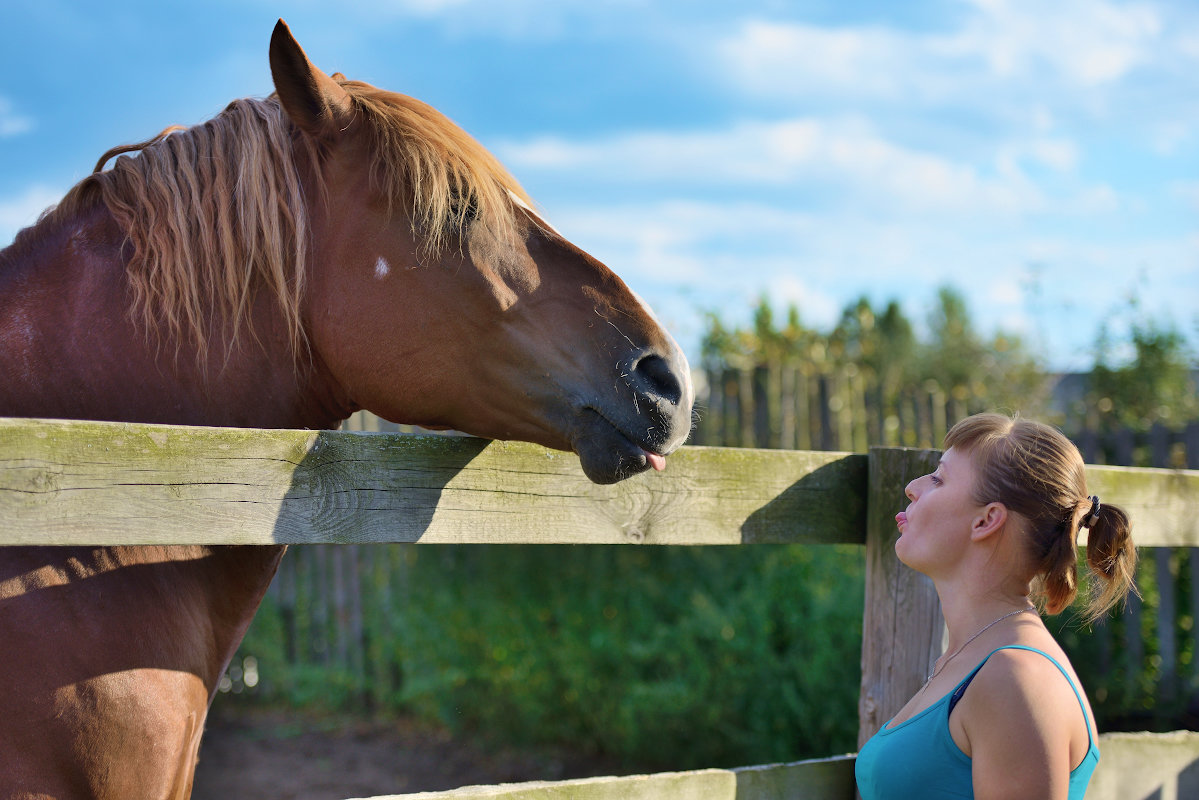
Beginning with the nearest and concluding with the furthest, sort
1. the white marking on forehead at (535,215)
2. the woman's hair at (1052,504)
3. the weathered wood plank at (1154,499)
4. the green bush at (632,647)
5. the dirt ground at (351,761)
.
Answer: the woman's hair at (1052,504)
the white marking on forehead at (535,215)
the weathered wood plank at (1154,499)
the green bush at (632,647)
the dirt ground at (351,761)

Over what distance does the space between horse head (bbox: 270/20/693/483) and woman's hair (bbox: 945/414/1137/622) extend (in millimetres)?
602

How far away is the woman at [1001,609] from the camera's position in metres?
1.39

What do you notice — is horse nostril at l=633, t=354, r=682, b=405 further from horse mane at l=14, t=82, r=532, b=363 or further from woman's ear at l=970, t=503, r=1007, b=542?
woman's ear at l=970, t=503, r=1007, b=542

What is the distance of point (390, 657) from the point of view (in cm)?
719

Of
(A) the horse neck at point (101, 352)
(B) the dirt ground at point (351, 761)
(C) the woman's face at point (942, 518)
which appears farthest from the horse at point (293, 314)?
(B) the dirt ground at point (351, 761)

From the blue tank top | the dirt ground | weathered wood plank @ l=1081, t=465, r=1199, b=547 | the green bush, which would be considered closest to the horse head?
the blue tank top

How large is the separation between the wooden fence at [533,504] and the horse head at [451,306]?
0.14 m

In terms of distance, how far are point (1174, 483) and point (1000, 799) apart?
5.25 ft

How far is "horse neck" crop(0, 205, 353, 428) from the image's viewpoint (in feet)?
5.77

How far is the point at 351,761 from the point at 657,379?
18.5 ft

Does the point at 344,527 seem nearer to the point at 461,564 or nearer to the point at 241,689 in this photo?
the point at 461,564

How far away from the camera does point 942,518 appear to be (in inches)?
66.4

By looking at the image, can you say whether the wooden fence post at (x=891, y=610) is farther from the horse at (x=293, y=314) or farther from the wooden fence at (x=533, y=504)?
the horse at (x=293, y=314)

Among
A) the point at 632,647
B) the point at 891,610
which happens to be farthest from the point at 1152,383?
the point at 891,610
